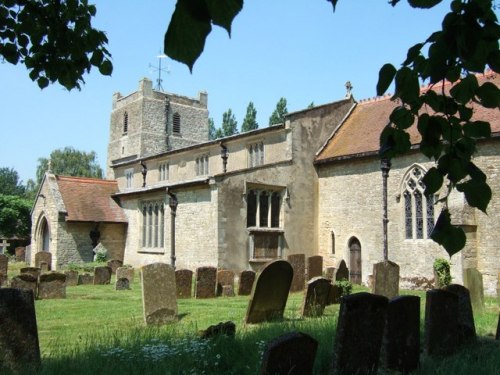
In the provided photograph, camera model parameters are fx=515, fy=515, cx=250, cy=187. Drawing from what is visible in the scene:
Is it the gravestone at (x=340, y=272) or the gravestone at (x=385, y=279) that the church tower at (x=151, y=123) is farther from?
the gravestone at (x=385, y=279)

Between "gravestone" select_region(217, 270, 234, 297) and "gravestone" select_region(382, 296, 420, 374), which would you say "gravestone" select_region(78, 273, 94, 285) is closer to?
"gravestone" select_region(217, 270, 234, 297)

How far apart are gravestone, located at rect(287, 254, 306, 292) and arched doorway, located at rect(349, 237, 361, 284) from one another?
325 cm

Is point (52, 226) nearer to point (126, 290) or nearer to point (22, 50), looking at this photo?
point (126, 290)

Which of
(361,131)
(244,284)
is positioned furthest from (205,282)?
(361,131)

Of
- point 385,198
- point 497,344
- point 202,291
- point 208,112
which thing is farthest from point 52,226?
point 208,112

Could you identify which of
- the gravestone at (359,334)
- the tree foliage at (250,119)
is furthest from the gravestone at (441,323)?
the tree foliage at (250,119)

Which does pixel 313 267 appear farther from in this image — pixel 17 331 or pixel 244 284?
pixel 17 331

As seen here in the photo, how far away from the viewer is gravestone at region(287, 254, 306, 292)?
17516 mm

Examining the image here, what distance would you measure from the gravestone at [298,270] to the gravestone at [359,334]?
11947mm

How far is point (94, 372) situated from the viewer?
4941mm

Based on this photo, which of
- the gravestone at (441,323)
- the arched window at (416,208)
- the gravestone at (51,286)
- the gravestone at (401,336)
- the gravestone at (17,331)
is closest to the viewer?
the gravestone at (17,331)

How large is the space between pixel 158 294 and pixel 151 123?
115 ft

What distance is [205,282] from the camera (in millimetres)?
15031

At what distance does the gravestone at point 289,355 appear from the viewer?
4.52 metres
